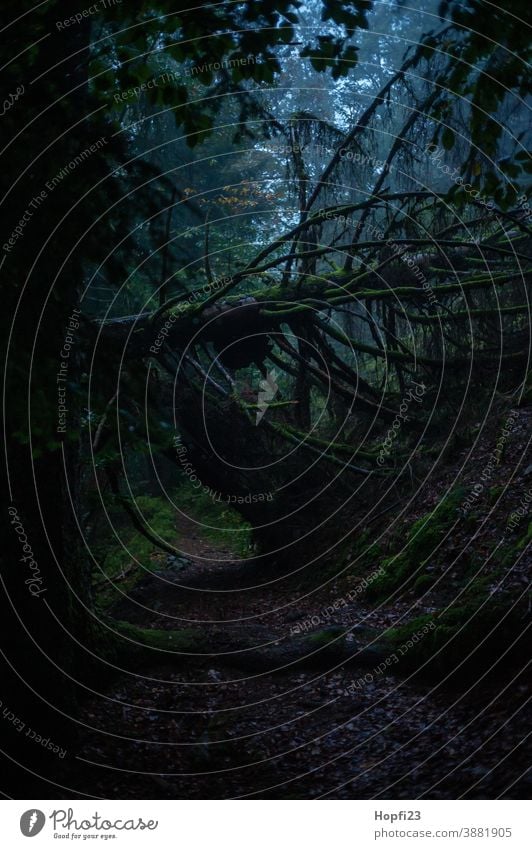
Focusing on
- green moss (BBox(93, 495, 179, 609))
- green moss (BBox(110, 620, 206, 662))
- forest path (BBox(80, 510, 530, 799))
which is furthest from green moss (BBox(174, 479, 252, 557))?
forest path (BBox(80, 510, 530, 799))

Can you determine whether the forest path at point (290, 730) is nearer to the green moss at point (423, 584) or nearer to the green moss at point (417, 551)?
the green moss at point (423, 584)

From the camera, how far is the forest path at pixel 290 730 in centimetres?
430

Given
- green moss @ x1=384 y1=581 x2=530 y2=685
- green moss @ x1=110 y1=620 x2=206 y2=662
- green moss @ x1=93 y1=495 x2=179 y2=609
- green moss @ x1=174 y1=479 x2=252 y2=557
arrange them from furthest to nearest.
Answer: green moss @ x1=174 y1=479 x2=252 y2=557 → green moss @ x1=93 y1=495 x2=179 y2=609 → green moss @ x1=110 y1=620 x2=206 y2=662 → green moss @ x1=384 y1=581 x2=530 y2=685

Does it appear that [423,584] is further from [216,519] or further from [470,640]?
[216,519]

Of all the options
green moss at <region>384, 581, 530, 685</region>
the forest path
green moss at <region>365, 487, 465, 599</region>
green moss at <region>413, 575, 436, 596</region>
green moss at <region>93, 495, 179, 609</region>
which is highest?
green moss at <region>93, 495, 179, 609</region>

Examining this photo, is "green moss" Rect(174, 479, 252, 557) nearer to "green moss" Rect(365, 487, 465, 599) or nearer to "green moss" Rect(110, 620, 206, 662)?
"green moss" Rect(365, 487, 465, 599)

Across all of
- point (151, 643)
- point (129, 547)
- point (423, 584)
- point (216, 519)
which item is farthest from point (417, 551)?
point (216, 519)

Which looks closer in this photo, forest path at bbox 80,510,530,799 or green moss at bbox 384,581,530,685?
forest path at bbox 80,510,530,799

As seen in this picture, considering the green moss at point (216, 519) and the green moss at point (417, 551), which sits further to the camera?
the green moss at point (216, 519)

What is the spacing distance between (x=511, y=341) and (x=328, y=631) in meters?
5.74

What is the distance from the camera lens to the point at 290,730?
5.55 meters

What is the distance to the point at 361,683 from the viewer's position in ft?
20.4

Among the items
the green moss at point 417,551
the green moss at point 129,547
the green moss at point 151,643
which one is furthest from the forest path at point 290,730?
the green moss at point 129,547

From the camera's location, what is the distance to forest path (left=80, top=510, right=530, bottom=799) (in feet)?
14.1
